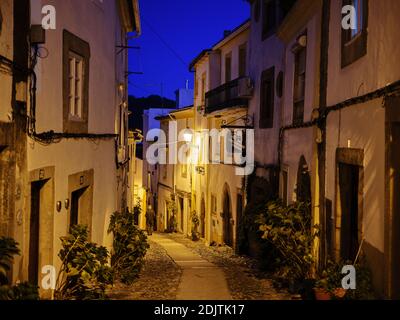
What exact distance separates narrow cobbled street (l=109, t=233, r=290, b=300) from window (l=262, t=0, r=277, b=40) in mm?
7033

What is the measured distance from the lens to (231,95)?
2162 centimetres

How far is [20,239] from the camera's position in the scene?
7.25 m

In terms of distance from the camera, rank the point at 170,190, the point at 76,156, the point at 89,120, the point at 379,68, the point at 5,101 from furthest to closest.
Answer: the point at 170,190, the point at 89,120, the point at 76,156, the point at 379,68, the point at 5,101

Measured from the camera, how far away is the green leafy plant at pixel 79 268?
8.67m

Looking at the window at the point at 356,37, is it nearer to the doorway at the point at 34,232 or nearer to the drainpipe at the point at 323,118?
the drainpipe at the point at 323,118

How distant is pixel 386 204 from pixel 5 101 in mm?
4720

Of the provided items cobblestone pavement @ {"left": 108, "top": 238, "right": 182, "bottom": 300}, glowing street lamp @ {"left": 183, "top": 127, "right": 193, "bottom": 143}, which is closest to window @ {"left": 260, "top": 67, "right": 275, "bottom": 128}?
cobblestone pavement @ {"left": 108, "top": 238, "right": 182, "bottom": 300}

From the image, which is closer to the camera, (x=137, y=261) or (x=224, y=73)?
(x=137, y=261)

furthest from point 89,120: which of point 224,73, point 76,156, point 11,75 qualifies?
point 224,73

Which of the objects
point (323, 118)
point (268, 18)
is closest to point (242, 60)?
point (268, 18)

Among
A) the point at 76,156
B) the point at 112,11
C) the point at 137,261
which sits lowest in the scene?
the point at 137,261

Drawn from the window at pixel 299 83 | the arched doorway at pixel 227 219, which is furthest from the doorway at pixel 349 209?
the arched doorway at pixel 227 219

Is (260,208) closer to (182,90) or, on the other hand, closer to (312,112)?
(312,112)

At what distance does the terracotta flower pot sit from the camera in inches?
320
